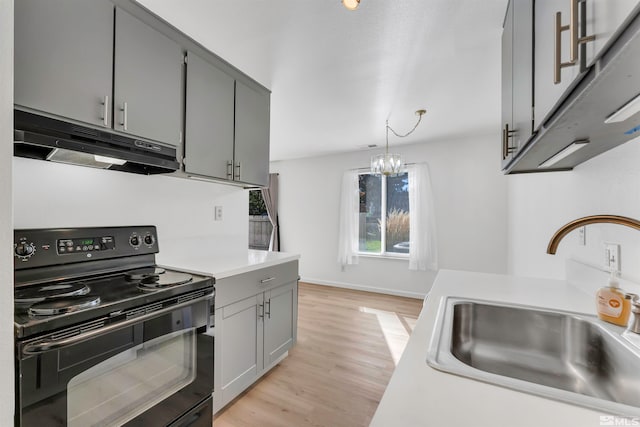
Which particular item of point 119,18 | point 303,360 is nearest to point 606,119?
point 119,18

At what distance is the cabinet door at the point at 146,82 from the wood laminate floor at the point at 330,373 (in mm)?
1789

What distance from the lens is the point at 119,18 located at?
4.62 ft

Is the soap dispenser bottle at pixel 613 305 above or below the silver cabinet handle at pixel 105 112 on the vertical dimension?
below

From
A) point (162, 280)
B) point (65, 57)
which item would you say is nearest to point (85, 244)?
point (162, 280)

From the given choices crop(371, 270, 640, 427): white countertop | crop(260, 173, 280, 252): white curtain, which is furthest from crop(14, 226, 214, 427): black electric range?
crop(260, 173, 280, 252): white curtain

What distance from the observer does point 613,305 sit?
0.90 metres

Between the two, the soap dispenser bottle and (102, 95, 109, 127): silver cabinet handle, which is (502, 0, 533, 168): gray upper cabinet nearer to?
the soap dispenser bottle

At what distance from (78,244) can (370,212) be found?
12.9ft

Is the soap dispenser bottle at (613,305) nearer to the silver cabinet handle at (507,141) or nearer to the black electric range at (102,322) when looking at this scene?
the silver cabinet handle at (507,141)

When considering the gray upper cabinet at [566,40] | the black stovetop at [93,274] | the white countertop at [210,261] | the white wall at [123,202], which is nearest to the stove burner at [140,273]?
the black stovetop at [93,274]

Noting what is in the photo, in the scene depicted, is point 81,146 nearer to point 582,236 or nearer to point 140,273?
point 140,273

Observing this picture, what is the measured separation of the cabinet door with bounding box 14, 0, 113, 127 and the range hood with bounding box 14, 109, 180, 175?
68 mm

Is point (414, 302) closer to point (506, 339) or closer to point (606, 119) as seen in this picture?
point (506, 339)

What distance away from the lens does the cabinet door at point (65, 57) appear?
111 cm
